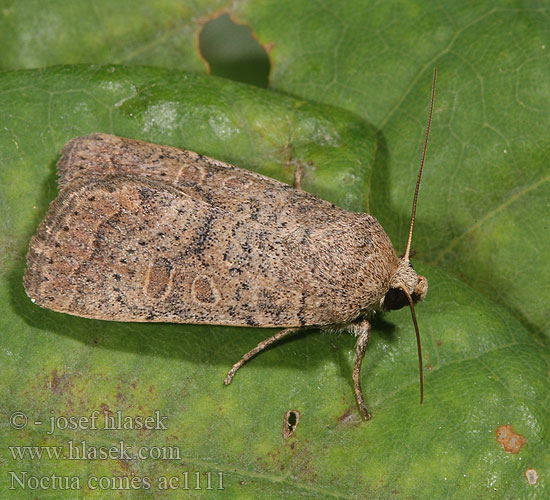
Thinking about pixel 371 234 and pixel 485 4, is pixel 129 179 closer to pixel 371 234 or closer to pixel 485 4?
pixel 371 234

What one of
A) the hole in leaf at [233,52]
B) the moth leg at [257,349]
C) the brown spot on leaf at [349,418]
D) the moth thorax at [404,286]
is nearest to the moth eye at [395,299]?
the moth thorax at [404,286]

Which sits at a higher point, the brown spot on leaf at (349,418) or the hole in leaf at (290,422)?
the brown spot on leaf at (349,418)

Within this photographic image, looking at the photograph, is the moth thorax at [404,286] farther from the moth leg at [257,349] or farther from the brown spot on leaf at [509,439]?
the brown spot on leaf at [509,439]

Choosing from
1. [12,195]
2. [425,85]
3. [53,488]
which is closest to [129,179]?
[12,195]

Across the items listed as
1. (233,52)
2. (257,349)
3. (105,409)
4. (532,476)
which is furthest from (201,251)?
(532,476)

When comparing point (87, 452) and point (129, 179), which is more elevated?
point (129, 179)

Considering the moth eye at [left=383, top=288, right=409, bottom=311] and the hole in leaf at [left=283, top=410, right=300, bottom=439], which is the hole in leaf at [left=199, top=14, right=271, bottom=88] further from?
the hole in leaf at [left=283, top=410, right=300, bottom=439]

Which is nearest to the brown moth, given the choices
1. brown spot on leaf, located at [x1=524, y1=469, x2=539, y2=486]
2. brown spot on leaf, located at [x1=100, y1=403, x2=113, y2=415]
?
brown spot on leaf, located at [x1=100, y1=403, x2=113, y2=415]

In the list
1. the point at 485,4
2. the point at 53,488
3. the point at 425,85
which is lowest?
the point at 53,488
